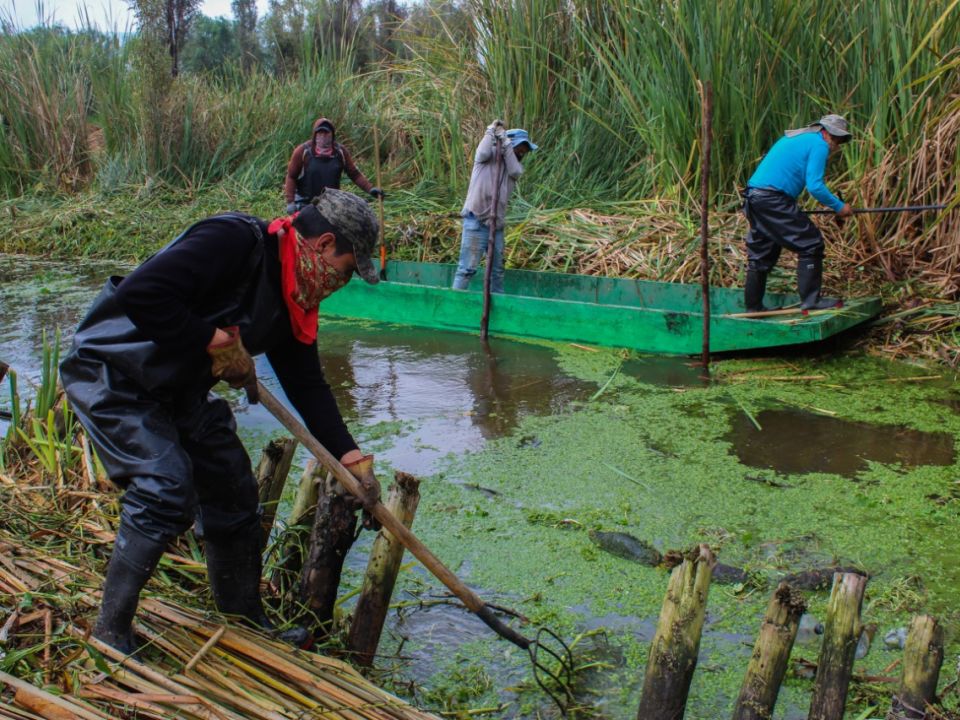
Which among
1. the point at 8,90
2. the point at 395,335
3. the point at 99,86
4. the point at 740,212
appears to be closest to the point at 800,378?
the point at 740,212

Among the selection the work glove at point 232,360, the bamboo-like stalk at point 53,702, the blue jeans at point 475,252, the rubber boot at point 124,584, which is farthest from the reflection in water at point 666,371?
the bamboo-like stalk at point 53,702

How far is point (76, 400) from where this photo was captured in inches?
103

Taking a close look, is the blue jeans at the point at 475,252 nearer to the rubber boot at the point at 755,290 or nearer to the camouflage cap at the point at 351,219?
the rubber boot at the point at 755,290

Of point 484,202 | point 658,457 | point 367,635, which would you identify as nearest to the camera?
point 367,635

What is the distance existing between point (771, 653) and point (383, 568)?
1199 millimetres

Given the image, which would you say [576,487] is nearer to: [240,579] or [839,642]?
[240,579]

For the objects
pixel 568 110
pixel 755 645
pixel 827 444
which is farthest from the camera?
pixel 568 110

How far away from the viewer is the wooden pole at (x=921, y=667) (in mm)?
2189

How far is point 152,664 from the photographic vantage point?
2.62 m

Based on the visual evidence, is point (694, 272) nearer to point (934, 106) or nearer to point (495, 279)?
point (495, 279)

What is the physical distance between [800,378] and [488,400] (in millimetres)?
2066

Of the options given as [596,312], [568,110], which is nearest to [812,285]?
[596,312]

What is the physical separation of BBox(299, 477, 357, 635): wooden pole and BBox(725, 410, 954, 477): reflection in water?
261cm

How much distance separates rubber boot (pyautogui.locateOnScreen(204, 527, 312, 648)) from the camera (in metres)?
2.88
